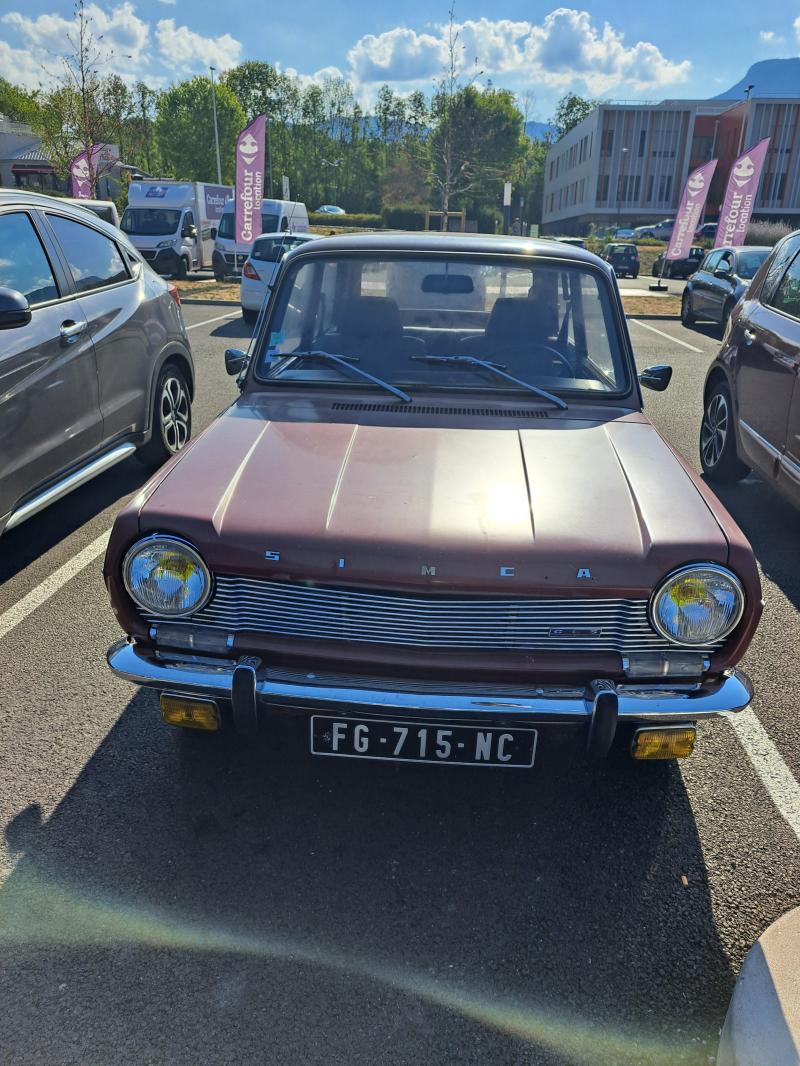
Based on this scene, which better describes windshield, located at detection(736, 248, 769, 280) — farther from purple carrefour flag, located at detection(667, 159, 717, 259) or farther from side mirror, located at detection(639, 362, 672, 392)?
side mirror, located at detection(639, 362, 672, 392)

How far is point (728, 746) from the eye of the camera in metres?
3.12

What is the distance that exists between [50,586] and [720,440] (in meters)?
4.97

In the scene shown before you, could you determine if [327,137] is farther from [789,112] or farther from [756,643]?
[756,643]

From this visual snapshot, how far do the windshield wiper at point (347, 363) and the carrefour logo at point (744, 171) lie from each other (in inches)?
822

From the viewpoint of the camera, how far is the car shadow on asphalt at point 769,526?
4648 mm

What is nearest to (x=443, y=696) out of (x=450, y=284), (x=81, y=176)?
(x=450, y=284)

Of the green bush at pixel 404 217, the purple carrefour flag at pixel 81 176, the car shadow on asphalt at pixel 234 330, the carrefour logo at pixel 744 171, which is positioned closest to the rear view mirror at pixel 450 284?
the car shadow on asphalt at pixel 234 330

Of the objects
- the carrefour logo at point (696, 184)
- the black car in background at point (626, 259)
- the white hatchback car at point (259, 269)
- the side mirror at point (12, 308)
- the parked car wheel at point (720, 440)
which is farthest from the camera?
the black car in background at point (626, 259)

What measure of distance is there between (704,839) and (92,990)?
1910mm

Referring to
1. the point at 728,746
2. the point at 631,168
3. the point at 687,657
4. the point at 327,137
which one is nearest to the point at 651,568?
the point at 687,657

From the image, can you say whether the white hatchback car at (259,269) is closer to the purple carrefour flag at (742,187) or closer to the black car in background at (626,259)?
the purple carrefour flag at (742,187)

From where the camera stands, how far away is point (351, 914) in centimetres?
231

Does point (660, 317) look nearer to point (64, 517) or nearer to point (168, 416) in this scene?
point (168, 416)

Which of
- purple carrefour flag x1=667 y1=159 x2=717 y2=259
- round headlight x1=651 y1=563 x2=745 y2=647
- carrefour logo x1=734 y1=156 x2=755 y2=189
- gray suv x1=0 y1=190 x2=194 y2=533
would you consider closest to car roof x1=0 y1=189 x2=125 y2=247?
gray suv x1=0 y1=190 x2=194 y2=533
